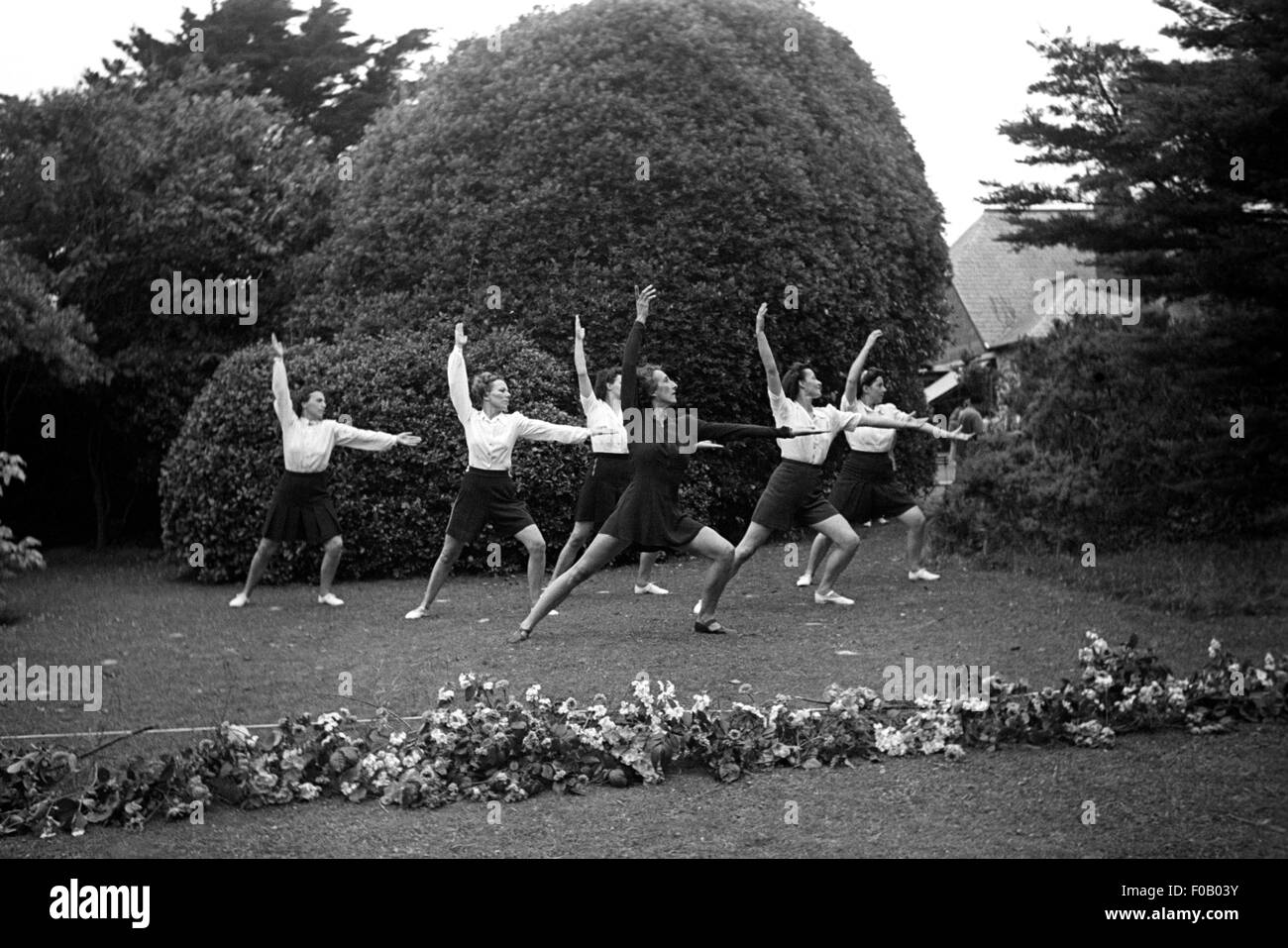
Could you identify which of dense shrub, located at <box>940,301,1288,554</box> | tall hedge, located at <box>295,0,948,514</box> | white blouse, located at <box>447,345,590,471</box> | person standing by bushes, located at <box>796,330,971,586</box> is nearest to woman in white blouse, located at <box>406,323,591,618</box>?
white blouse, located at <box>447,345,590,471</box>

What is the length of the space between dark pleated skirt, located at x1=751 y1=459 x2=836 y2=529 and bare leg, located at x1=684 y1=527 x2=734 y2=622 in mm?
1205

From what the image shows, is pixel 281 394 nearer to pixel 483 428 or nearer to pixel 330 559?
pixel 330 559

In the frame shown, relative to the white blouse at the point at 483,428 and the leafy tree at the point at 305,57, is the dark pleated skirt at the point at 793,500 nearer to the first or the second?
the white blouse at the point at 483,428

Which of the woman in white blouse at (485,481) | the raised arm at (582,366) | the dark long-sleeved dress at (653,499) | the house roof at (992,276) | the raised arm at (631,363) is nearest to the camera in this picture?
the raised arm at (631,363)

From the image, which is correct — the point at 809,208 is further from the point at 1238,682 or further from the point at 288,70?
the point at 288,70

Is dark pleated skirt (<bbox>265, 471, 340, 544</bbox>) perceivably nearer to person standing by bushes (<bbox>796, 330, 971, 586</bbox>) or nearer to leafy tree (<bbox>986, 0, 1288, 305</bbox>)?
person standing by bushes (<bbox>796, 330, 971, 586</bbox>)

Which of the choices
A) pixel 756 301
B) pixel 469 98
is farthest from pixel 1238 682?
pixel 469 98

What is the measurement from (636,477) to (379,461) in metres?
5.27

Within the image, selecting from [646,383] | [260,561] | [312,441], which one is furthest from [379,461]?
[646,383]

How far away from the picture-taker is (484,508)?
11.3 m

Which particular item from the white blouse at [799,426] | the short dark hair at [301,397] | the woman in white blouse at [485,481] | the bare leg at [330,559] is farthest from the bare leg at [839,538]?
the short dark hair at [301,397]

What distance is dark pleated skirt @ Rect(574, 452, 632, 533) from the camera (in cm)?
1177

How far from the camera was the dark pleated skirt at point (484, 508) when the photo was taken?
11180mm

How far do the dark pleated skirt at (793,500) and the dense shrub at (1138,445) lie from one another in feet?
8.89
